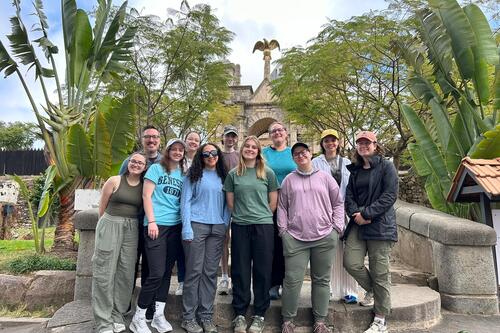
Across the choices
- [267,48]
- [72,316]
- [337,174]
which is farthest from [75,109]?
[267,48]

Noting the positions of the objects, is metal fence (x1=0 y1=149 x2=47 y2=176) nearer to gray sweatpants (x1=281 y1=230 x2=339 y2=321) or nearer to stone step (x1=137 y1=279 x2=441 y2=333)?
stone step (x1=137 y1=279 x2=441 y2=333)

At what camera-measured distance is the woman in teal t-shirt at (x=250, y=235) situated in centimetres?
312

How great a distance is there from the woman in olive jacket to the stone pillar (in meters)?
3.14

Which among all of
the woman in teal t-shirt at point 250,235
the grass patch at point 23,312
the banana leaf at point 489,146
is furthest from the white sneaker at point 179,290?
the banana leaf at point 489,146

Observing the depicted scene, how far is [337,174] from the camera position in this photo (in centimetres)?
351

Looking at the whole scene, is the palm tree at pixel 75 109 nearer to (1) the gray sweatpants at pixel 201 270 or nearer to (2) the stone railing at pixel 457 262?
(2) the stone railing at pixel 457 262

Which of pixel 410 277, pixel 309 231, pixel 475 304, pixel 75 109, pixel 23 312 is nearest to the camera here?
pixel 309 231

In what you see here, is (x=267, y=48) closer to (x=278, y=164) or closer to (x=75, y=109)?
(x=75, y=109)

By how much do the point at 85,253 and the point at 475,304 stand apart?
190 inches

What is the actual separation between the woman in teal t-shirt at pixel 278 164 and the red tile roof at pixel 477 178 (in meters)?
2.11

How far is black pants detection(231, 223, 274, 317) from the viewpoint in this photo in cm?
312

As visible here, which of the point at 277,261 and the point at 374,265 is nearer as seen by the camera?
the point at 374,265

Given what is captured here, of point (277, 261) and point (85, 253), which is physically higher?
point (277, 261)

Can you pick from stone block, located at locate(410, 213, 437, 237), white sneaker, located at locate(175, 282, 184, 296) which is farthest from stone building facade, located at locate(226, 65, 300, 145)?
white sneaker, located at locate(175, 282, 184, 296)
